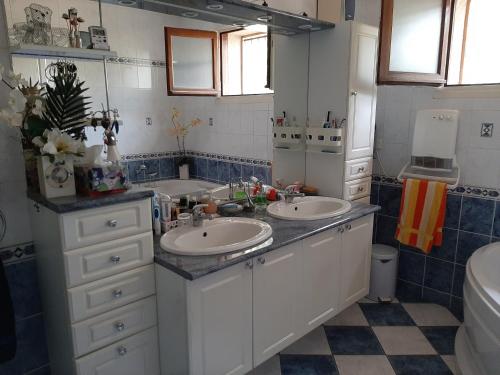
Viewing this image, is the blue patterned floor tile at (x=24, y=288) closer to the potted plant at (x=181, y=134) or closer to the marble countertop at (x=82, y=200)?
the marble countertop at (x=82, y=200)

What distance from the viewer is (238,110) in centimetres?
214

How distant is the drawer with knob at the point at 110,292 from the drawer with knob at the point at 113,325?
28 millimetres

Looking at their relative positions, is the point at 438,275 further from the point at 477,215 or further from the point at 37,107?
the point at 37,107

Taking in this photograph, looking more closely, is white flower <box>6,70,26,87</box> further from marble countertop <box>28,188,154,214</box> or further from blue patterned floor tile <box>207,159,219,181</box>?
blue patterned floor tile <box>207,159,219,181</box>

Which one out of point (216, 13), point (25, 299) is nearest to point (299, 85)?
point (216, 13)

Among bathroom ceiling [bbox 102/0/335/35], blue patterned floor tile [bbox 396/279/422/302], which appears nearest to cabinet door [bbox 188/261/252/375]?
bathroom ceiling [bbox 102/0/335/35]

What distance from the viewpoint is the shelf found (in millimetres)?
1492

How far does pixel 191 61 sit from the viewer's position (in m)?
1.92

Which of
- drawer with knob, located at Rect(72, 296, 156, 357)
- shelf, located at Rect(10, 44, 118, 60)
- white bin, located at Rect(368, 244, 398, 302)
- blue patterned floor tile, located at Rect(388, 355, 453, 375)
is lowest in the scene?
blue patterned floor tile, located at Rect(388, 355, 453, 375)

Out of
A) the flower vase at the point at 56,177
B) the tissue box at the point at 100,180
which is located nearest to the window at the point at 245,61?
the tissue box at the point at 100,180

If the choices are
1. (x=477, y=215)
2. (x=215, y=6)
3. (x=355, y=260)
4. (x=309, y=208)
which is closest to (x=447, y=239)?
(x=477, y=215)

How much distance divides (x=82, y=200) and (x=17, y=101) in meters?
0.43

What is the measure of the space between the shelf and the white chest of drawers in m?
0.61

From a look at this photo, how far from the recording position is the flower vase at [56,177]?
1445 mm
